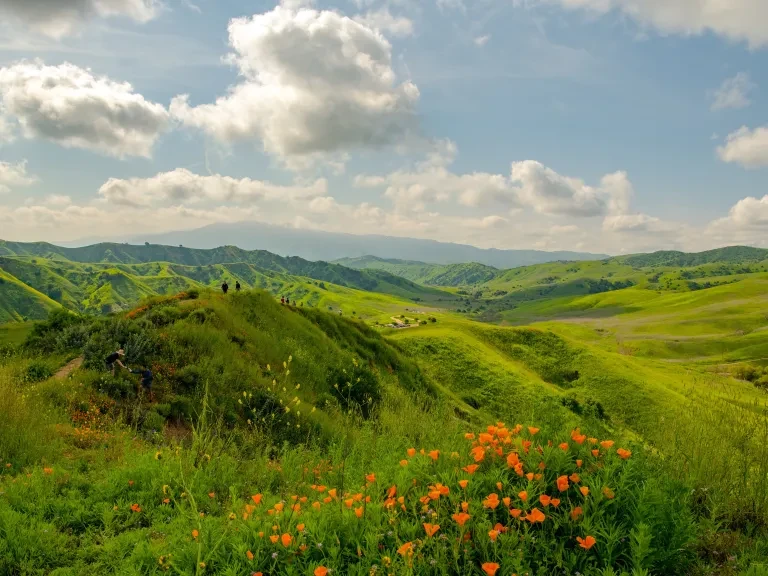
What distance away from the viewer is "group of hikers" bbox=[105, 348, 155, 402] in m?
13.6

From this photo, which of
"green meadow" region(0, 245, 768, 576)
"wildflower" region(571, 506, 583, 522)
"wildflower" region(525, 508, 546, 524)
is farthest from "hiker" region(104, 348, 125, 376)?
"wildflower" region(571, 506, 583, 522)

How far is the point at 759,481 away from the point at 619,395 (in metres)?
53.3

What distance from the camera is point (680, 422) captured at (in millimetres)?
7844

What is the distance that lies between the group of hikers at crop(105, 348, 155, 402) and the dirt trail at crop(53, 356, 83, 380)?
1.10 m

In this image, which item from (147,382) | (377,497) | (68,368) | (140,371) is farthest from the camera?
(68,368)

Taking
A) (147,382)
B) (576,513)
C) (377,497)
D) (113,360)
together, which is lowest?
(147,382)

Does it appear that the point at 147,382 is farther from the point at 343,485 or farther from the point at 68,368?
the point at 343,485

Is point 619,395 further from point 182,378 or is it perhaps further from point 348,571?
point 348,571

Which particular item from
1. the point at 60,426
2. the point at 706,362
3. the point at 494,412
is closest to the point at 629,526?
the point at 60,426

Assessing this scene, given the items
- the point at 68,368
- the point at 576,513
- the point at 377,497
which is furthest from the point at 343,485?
the point at 68,368

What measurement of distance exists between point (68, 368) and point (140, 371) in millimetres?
2760

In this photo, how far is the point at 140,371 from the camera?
1466cm

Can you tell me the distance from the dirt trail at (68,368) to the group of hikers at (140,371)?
3.60 feet

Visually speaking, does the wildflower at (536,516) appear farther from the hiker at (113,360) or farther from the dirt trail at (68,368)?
the dirt trail at (68,368)
